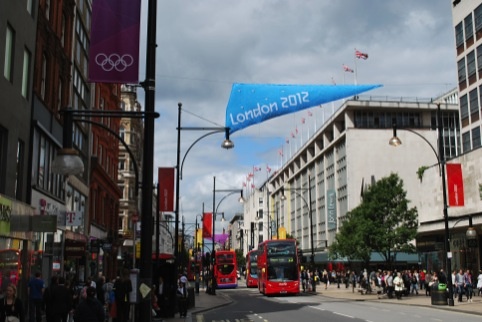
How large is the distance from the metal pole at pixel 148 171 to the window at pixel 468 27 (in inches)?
2051

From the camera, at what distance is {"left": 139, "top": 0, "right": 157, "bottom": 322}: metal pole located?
8648 millimetres

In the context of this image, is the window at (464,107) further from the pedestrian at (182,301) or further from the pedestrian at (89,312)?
the pedestrian at (89,312)

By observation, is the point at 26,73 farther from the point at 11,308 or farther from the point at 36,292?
the point at 11,308

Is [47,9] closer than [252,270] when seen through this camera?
Yes

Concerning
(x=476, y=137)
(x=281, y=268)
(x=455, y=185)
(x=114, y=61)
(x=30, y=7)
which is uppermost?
(x=476, y=137)

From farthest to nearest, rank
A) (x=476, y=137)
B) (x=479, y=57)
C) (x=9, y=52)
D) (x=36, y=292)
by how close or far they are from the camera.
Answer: (x=476, y=137)
(x=479, y=57)
(x=9, y=52)
(x=36, y=292)

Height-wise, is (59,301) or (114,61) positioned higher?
(114,61)

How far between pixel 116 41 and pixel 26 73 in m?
15.3

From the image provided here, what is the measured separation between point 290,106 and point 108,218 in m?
40.0

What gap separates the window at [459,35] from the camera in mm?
57562

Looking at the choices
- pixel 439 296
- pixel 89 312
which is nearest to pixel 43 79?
pixel 89 312

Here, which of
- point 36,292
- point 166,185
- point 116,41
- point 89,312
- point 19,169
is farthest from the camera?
point 166,185

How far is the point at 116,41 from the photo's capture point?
30.5ft

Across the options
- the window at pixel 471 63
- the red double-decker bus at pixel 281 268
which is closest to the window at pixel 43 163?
the red double-decker bus at pixel 281 268
